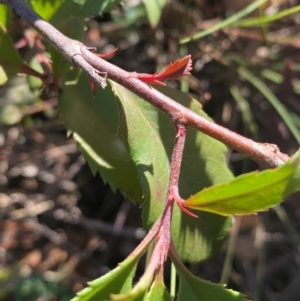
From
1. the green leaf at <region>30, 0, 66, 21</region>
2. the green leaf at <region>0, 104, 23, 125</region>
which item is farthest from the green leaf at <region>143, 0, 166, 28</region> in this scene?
the green leaf at <region>0, 104, 23, 125</region>

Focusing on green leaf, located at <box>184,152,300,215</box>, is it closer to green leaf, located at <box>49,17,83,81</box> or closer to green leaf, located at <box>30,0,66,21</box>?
green leaf, located at <box>49,17,83,81</box>

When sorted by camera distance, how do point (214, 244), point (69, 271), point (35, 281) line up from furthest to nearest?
point (69, 271)
point (35, 281)
point (214, 244)

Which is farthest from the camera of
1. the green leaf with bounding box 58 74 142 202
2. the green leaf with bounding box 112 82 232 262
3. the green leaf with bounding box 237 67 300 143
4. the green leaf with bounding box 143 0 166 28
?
the green leaf with bounding box 237 67 300 143

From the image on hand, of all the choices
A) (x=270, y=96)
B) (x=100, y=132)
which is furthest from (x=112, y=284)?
(x=270, y=96)

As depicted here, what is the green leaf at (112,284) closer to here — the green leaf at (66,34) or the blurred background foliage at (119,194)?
the green leaf at (66,34)

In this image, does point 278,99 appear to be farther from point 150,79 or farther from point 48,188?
point 150,79

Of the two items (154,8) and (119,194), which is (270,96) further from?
(119,194)

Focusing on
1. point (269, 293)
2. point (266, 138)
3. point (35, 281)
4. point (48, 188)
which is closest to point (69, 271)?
point (35, 281)

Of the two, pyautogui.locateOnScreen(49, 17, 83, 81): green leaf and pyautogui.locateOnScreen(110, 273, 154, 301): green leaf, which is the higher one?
pyautogui.locateOnScreen(49, 17, 83, 81): green leaf
